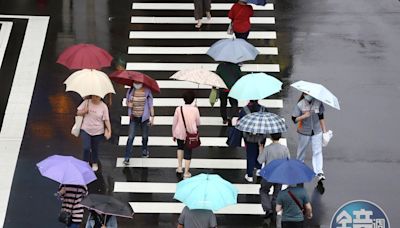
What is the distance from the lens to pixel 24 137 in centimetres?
2302

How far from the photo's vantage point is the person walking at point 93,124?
818 inches

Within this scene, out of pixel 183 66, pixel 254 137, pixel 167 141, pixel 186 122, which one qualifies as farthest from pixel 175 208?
pixel 183 66

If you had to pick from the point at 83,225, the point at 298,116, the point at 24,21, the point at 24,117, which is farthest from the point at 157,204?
the point at 24,21

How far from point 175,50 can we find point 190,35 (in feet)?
3.10

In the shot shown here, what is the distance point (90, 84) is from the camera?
811 inches

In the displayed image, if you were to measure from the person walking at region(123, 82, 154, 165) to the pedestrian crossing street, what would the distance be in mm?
743

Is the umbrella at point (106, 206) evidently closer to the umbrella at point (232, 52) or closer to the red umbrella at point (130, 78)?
the red umbrella at point (130, 78)

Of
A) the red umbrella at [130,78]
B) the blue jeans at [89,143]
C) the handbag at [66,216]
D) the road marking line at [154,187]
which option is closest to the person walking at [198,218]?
the handbag at [66,216]

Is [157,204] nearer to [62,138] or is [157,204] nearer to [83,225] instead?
[83,225]

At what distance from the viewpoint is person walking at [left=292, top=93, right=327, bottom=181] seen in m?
20.7

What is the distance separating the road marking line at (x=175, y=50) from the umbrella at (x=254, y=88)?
5.94 m

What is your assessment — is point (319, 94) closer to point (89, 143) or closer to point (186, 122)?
point (186, 122)

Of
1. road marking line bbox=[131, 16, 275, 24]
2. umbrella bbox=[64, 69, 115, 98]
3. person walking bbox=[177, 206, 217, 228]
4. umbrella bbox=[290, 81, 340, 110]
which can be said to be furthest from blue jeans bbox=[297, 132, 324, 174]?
road marking line bbox=[131, 16, 275, 24]

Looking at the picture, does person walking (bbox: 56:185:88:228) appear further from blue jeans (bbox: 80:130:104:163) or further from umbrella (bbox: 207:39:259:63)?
umbrella (bbox: 207:39:259:63)
